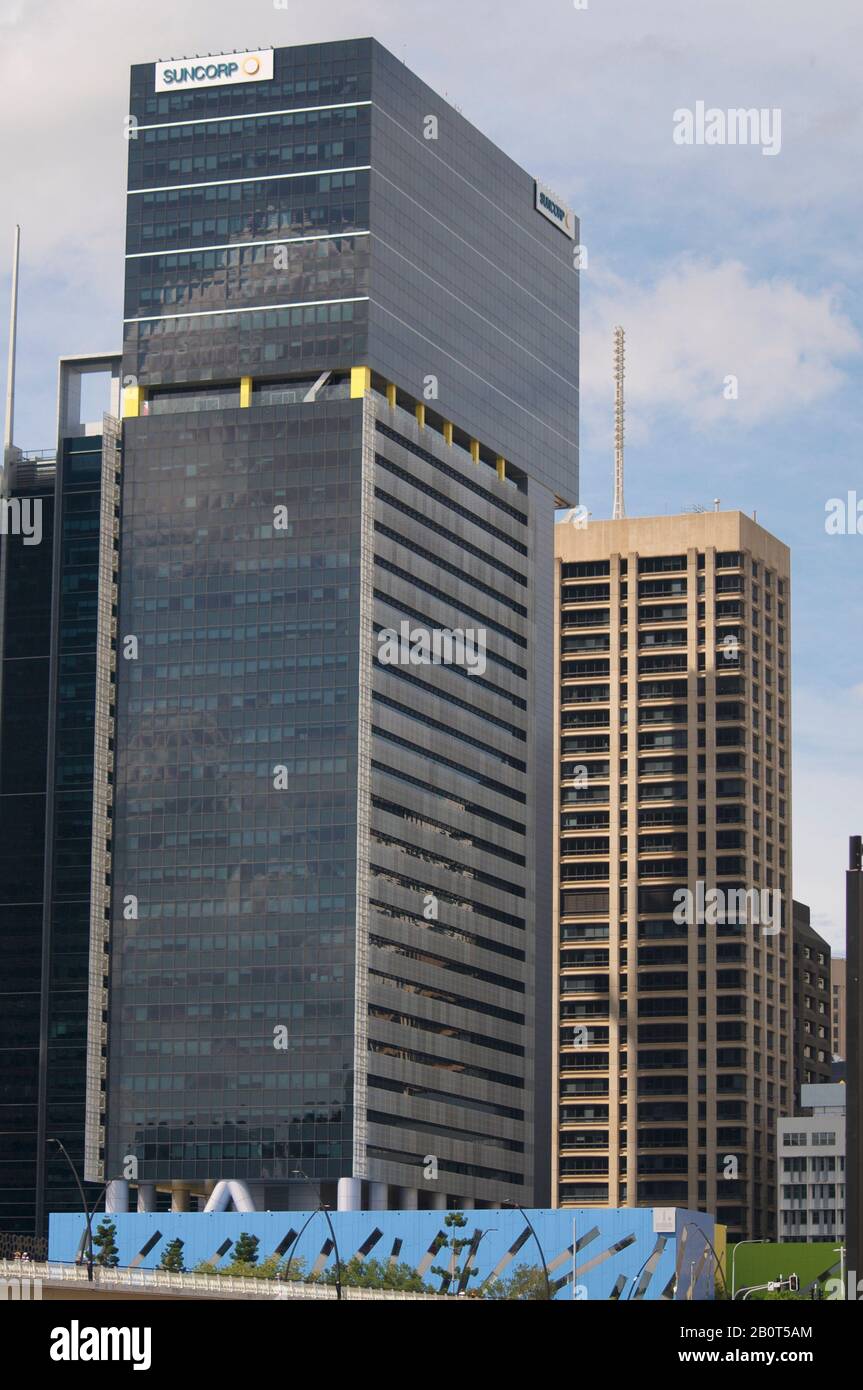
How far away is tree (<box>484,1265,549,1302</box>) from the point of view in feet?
630

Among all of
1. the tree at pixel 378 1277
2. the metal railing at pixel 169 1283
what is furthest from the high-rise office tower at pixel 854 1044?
the tree at pixel 378 1277

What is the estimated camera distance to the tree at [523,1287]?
19200cm

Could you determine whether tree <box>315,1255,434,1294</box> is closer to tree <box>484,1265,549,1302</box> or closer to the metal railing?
tree <box>484,1265,549,1302</box>

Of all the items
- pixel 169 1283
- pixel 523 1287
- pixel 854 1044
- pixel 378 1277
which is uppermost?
pixel 854 1044

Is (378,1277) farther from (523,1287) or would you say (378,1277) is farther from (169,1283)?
(169,1283)

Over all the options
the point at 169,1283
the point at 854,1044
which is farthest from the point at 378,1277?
the point at 854,1044

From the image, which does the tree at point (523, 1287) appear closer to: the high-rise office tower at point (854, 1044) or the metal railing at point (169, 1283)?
the metal railing at point (169, 1283)

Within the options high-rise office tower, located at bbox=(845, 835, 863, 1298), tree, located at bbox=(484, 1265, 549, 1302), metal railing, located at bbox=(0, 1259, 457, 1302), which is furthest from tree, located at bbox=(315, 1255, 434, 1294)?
high-rise office tower, located at bbox=(845, 835, 863, 1298)

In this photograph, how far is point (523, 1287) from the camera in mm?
193000

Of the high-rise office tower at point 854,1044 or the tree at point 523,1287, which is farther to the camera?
the tree at point 523,1287

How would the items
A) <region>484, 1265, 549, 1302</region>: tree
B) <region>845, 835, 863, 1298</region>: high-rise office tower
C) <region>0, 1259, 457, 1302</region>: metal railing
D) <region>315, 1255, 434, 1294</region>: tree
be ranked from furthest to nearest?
<region>484, 1265, 549, 1302</region>: tree
<region>315, 1255, 434, 1294</region>: tree
<region>0, 1259, 457, 1302</region>: metal railing
<region>845, 835, 863, 1298</region>: high-rise office tower
